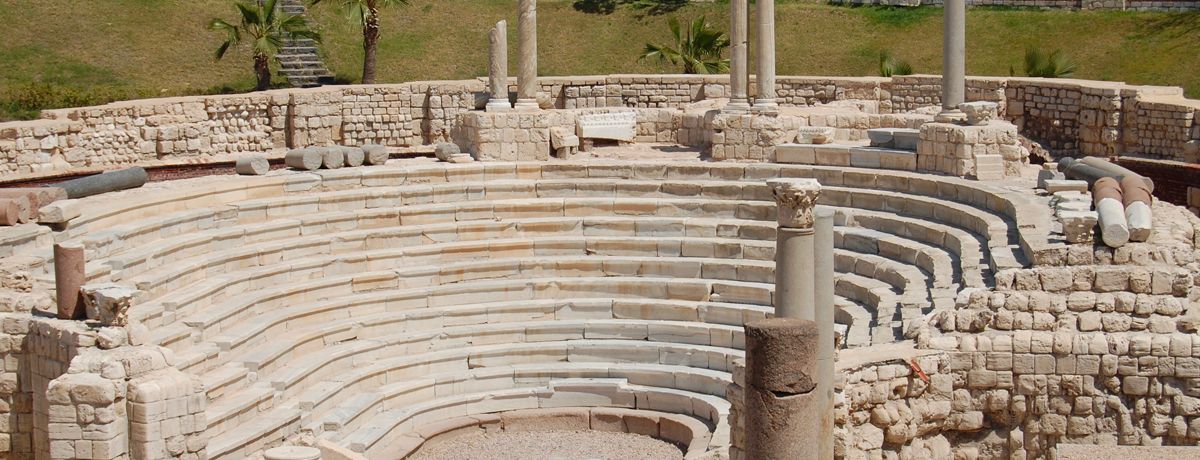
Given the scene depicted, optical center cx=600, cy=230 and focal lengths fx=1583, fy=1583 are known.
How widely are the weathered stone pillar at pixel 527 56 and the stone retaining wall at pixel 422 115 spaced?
44.9 inches

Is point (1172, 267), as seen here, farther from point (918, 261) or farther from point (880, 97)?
point (880, 97)

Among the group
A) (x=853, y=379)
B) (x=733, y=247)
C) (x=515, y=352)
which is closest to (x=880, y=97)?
(x=733, y=247)

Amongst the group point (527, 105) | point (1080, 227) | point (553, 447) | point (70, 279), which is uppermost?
point (527, 105)

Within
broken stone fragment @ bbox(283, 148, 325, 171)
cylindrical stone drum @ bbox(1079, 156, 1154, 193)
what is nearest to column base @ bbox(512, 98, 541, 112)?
broken stone fragment @ bbox(283, 148, 325, 171)

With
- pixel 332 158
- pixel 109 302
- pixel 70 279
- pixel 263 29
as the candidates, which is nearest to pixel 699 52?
pixel 263 29

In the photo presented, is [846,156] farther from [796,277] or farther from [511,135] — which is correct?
[796,277]

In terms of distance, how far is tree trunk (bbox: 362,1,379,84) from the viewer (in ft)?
111

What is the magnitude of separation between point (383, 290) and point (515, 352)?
75.5 inches

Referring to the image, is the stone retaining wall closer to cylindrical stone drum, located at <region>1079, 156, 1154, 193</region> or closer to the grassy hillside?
cylindrical stone drum, located at <region>1079, 156, 1154, 193</region>

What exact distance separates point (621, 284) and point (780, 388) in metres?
9.56

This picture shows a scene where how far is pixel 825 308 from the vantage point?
46.8 ft

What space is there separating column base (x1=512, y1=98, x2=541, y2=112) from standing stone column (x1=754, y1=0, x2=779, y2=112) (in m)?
3.35

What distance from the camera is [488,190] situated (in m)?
22.2

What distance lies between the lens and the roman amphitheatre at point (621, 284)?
1478 centimetres
